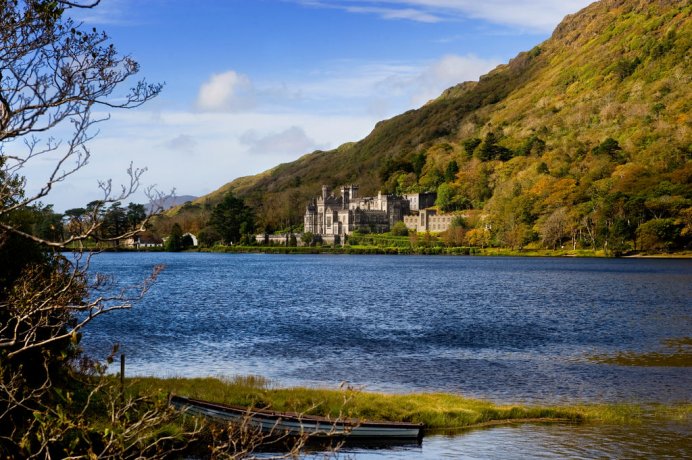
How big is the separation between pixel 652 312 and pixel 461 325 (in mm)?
19025

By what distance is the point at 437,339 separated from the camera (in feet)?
144

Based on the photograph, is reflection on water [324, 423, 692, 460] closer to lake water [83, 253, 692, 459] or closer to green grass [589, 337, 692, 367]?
lake water [83, 253, 692, 459]

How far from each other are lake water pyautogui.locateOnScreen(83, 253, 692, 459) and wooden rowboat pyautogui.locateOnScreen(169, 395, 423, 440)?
0.61 metres

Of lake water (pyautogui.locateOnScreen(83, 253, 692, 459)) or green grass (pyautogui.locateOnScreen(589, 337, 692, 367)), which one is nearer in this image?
lake water (pyautogui.locateOnScreen(83, 253, 692, 459))

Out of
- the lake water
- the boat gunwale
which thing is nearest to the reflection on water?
the lake water

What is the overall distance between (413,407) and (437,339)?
67.3ft

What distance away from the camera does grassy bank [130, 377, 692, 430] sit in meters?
22.8

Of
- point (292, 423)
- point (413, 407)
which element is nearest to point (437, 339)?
point (413, 407)

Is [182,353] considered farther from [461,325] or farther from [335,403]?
[461,325]

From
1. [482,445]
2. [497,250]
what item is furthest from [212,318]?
[497,250]

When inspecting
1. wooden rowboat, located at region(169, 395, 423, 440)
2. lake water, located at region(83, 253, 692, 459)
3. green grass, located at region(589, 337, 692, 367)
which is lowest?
green grass, located at region(589, 337, 692, 367)

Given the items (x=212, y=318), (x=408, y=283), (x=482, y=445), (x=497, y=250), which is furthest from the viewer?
(x=497, y=250)

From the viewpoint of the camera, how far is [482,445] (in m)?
21.1

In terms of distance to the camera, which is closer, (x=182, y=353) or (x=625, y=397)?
(x=625, y=397)
